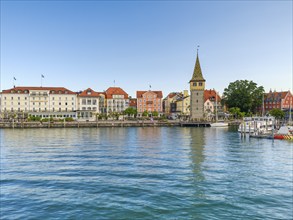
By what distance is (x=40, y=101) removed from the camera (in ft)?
340

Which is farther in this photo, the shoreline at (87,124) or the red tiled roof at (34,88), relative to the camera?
the red tiled roof at (34,88)

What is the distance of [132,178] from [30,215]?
8479 mm

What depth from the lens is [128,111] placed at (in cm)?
10844

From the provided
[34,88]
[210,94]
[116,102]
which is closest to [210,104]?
[210,94]

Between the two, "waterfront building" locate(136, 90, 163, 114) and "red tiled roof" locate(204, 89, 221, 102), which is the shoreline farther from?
"red tiled roof" locate(204, 89, 221, 102)

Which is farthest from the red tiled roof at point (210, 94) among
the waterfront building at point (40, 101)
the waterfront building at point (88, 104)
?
the waterfront building at point (40, 101)

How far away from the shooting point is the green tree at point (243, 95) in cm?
12144

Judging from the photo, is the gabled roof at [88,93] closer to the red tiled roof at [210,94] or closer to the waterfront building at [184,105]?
the waterfront building at [184,105]

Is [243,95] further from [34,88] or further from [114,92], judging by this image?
[34,88]

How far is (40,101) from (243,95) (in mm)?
90654

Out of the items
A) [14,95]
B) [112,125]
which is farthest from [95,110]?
[14,95]

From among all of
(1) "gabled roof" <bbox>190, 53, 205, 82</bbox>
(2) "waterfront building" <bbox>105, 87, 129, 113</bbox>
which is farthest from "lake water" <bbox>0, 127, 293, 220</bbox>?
(2) "waterfront building" <bbox>105, 87, 129, 113</bbox>

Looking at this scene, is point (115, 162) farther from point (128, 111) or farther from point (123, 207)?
point (128, 111)

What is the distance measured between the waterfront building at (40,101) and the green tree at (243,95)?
73.0 metres
